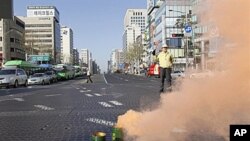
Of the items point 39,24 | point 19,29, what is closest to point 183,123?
point 19,29

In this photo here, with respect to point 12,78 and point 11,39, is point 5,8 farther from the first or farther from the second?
point 11,39

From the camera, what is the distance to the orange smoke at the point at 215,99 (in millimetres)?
6184

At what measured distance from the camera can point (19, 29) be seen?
145625mm

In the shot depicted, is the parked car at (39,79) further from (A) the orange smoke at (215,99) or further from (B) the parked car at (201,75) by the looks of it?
(B) the parked car at (201,75)

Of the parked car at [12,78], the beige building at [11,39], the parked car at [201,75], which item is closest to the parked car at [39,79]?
the parked car at [12,78]

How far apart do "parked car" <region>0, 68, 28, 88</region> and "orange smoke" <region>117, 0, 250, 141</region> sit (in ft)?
111

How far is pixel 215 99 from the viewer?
686cm

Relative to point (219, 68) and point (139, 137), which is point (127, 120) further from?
point (219, 68)

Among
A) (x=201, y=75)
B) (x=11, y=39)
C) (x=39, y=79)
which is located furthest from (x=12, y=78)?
(x=11, y=39)

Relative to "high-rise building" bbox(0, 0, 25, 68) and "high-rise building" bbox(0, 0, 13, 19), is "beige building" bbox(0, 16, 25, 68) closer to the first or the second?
"high-rise building" bbox(0, 0, 25, 68)

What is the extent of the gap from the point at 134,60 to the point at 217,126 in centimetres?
16968

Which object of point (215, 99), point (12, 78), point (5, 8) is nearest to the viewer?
point (215, 99)

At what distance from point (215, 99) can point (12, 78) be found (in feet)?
118

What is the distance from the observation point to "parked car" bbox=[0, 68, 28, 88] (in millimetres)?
40609
